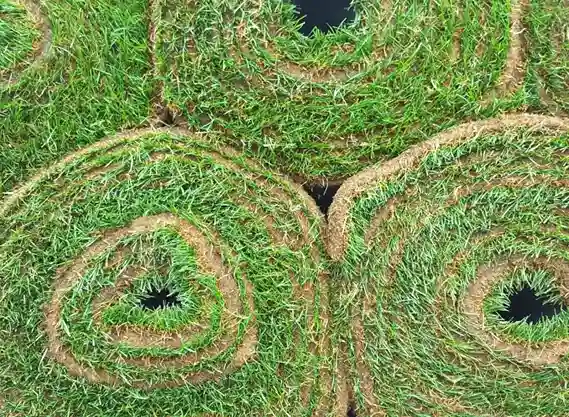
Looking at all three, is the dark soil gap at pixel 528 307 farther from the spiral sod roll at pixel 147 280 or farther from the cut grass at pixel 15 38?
the cut grass at pixel 15 38

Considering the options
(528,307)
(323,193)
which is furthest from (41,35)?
(528,307)

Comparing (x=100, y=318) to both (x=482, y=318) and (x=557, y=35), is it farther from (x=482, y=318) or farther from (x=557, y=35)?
(x=557, y=35)

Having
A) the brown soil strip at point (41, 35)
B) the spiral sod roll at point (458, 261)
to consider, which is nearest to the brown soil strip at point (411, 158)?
the spiral sod roll at point (458, 261)

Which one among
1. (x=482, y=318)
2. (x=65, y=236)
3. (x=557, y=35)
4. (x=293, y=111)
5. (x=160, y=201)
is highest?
(x=557, y=35)

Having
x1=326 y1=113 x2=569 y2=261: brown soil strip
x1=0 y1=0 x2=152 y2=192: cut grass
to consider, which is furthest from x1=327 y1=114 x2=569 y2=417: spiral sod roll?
x1=0 y1=0 x2=152 y2=192: cut grass

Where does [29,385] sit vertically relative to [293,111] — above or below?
below

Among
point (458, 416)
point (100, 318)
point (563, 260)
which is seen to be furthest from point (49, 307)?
point (563, 260)
